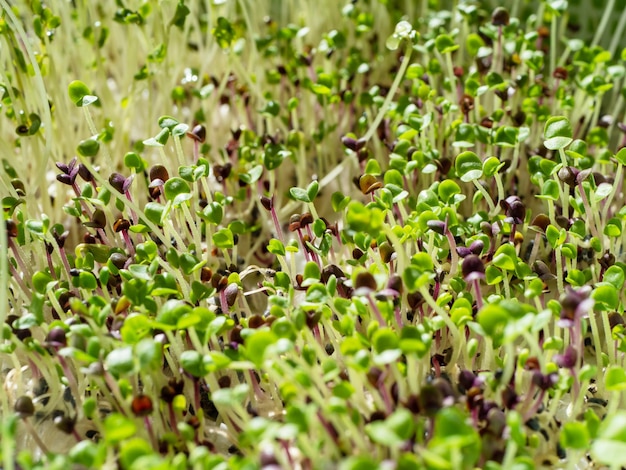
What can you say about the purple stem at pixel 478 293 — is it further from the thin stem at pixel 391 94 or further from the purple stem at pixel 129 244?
the purple stem at pixel 129 244

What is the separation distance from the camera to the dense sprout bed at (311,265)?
838 millimetres

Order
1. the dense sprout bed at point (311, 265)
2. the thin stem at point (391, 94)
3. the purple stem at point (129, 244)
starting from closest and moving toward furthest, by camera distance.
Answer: the dense sprout bed at point (311, 265)
the purple stem at point (129, 244)
the thin stem at point (391, 94)

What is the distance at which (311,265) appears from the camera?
105cm

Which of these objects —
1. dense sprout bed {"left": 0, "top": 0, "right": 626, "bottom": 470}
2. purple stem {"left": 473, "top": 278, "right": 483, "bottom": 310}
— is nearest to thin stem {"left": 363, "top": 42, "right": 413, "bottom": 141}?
dense sprout bed {"left": 0, "top": 0, "right": 626, "bottom": 470}

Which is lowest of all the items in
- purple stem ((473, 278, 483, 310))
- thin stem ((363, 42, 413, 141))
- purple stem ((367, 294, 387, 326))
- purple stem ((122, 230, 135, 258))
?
purple stem ((473, 278, 483, 310))

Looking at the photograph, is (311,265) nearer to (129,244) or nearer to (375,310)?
(375,310)

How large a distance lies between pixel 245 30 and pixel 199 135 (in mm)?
742

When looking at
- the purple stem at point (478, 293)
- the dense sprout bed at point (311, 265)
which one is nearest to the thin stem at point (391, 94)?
the dense sprout bed at point (311, 265)

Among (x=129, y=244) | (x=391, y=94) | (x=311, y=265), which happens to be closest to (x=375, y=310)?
(x=311, y=265)

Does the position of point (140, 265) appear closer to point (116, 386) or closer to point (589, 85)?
point (116, 386)

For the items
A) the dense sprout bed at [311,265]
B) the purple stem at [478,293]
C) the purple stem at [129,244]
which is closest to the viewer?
the dense sprout bed at [311,265]

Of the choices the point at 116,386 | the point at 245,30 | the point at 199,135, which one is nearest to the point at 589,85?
the point at 199,135

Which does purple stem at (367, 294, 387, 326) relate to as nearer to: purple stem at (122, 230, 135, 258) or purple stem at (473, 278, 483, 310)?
purple stem at (473, 278, 483, 310)

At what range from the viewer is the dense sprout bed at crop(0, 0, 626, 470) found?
0.84 meters
